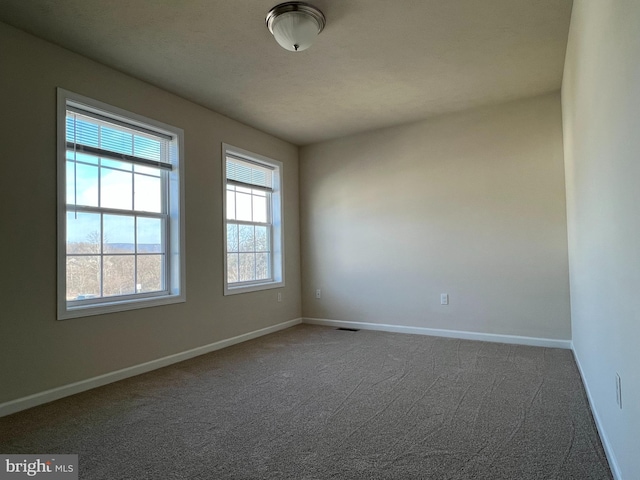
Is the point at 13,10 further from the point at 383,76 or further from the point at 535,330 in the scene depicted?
the point at 535,330

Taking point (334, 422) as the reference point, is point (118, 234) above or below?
above

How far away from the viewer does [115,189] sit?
324 centimetres

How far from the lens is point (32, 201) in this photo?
2.64 meters

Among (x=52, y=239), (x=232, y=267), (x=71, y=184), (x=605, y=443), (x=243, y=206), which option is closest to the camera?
(x=605, y=443)

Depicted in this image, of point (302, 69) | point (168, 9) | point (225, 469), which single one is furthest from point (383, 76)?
point (225, 469)

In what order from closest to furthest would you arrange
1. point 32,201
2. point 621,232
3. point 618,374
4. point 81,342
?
point 621,232, point 618,374, point 32,201, point 81,342

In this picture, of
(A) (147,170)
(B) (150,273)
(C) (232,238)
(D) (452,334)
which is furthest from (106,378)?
(D) (452,334)

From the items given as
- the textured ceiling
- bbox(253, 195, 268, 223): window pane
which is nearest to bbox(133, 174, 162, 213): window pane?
the textured ceiling

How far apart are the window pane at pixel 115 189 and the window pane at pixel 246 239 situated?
150 cm

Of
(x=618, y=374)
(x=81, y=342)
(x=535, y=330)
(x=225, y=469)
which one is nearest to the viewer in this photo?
(x=618, y=374)

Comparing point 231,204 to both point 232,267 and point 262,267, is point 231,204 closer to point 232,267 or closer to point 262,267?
point 232,267

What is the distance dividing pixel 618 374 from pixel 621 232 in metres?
0.63

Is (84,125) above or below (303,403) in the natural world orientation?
above

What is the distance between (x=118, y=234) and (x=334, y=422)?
2423mm
